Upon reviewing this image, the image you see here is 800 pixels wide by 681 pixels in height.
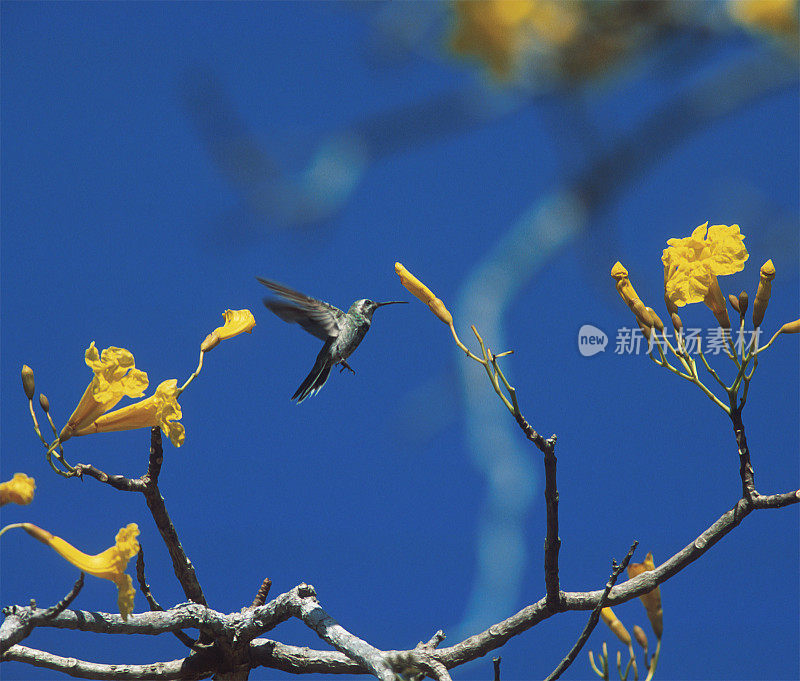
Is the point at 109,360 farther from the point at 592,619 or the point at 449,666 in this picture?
the point at 592,619

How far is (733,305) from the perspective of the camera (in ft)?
7.01

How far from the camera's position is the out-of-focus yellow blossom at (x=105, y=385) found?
2.15 metres

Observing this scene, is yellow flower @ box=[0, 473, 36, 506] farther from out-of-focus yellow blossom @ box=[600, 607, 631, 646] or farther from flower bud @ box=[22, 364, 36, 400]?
out-of-focus yellow blossom @ box=[600, 607, 631, 646]

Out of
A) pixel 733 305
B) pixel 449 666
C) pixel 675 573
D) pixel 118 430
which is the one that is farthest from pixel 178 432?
pixel 733 305

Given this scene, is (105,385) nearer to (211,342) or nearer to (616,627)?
(211,342)

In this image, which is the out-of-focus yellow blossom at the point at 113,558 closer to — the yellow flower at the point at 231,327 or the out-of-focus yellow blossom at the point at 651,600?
the yellow flower at the point at 231,327

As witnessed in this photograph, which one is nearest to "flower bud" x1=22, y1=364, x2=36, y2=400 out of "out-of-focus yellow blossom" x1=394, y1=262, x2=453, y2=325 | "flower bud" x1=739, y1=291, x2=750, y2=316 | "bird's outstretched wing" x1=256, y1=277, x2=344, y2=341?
"bird's outstretched wing" x1=256, y1=277, x2=344, y2=341

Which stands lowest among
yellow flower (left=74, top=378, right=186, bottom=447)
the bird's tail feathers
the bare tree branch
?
the bare tree branch

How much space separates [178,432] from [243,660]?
0.77 meters

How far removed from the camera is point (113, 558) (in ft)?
6.26

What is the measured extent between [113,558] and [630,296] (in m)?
1.46

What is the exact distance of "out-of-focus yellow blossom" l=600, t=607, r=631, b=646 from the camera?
98.7 inches

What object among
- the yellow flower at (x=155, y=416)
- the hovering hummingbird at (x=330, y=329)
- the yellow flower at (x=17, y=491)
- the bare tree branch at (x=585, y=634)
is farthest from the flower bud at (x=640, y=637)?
the yellow flower at (x=17, y=491)

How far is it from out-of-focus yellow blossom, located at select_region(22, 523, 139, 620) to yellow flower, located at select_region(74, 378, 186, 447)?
307mm
